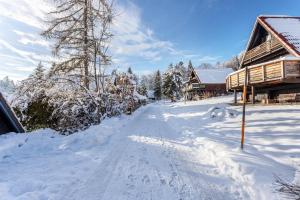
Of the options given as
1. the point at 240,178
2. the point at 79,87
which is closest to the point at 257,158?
the point at 240,178

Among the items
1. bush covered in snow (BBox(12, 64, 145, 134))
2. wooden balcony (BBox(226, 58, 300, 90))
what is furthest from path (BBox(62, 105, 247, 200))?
wooden balcony (BBox(226, 58, 300, 90))

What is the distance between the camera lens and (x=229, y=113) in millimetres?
12922

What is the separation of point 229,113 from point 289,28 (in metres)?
9.15

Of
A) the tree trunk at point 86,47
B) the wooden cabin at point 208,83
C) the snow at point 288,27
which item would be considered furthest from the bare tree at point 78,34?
the wooden cabin at point 208,83

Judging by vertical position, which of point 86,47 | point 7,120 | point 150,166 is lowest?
point 150,166

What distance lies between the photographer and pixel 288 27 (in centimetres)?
1642

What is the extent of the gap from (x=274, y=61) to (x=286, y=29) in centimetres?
495

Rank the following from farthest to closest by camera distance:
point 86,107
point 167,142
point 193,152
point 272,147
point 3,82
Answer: point 3,82 → point 86,107 → point 167,142 → point 193,152 → point 272,147

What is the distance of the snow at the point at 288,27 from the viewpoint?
47.5 ft

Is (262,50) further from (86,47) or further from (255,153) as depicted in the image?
(255,153)

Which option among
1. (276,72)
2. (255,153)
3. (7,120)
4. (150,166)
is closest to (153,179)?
(150,166)

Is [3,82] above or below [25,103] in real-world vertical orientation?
above

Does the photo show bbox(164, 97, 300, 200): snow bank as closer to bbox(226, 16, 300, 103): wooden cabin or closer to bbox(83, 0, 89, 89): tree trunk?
bbox(226, 16, 300, 103): wooden cabin

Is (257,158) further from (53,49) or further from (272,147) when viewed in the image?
(53,49)
